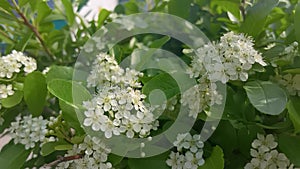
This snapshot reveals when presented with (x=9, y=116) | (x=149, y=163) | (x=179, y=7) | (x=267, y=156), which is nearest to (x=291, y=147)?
(x=267, y=156)

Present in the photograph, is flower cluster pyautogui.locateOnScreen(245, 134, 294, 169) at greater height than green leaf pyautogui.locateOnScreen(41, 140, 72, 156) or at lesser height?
greater

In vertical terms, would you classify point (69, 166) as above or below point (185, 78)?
below

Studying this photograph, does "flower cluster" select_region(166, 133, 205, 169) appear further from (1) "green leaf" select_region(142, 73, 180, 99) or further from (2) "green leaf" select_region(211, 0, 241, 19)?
(2) "green leaf" select_region(211, 0, 241, 19)

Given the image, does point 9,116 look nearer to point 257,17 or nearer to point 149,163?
point 149,163

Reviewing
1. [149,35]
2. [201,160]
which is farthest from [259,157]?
[149,35]

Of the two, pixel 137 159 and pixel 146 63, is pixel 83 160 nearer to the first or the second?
pixel 137 159

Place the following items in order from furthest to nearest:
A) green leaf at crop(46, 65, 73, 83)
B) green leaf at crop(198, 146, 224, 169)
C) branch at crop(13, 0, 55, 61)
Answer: branch at crop(13, 0, 55, 61)
green leaf at crop(46, 65, 73, 83)
green leaf at crop(198, 146, 224, 169)

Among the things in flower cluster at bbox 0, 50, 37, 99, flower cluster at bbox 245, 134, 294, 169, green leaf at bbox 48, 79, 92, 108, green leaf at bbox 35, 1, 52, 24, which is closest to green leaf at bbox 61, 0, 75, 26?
green leaf at bbox 35, 1, 52, 24

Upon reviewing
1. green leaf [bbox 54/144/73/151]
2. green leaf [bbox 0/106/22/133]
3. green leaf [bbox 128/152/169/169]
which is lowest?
green leaf [bbox 0/106/22/133]
